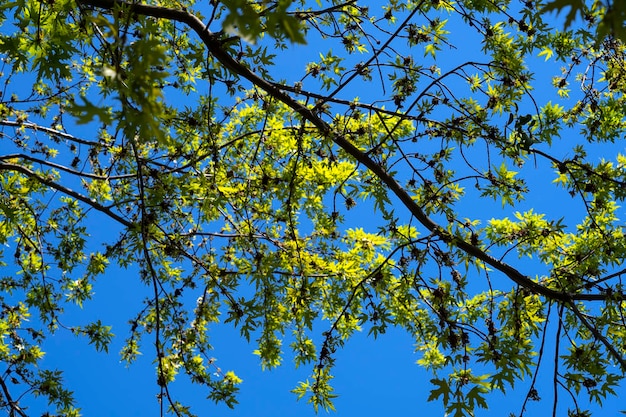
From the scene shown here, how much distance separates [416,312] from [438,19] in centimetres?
200

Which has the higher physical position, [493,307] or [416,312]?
[416,312]

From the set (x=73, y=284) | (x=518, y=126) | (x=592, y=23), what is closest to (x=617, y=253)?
(x=518, y=126)

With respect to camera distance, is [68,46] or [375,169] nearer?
[68,46]

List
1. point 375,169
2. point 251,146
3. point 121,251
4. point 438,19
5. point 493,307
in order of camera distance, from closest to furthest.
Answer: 1. point 375,169
2. point 493,307
3. point 438,19
4. point 121,251
5. point 251,146

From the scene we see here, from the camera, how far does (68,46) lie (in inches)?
116

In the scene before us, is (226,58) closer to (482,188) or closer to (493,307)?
(482,188)

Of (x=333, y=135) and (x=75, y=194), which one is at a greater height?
(x=75, y=194)

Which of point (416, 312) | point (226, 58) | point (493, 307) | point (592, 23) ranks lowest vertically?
point (493, 307)

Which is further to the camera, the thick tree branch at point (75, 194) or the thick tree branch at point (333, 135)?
the thick tree branch at point (75, 194)

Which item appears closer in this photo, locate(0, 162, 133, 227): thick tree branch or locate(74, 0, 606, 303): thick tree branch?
locate(74, 0, 606, 303): thick tree branch

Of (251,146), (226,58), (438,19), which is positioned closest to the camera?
(226,58)

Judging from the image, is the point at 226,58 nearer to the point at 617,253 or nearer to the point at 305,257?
the point at 305,257

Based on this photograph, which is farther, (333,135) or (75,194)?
(75,194)

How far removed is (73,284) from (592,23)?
4.30 metres
